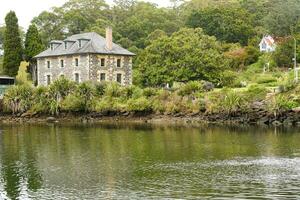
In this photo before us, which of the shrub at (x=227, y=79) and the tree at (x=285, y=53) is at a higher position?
the tree at (x=285, y=53)

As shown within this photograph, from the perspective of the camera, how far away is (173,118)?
2650 inches

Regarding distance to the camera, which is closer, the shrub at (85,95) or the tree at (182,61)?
the shrub at (85,95)

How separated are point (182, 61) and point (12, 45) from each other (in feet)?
103

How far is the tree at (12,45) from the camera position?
8944cm

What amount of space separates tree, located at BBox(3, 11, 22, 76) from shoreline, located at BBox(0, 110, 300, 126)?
15.4 meters

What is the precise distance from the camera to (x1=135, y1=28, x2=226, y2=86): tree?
7369 centimetres

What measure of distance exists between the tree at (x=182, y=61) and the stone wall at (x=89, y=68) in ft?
12.4

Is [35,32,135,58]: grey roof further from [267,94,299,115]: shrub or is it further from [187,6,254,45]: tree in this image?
[267,94,299,115]: shrub

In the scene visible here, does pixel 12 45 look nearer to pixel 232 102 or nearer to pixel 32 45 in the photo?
pixel 32 45

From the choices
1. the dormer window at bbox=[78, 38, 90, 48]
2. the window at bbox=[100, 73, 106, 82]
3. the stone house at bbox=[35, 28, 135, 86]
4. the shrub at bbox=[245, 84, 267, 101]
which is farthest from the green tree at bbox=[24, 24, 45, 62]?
A: the shrub at bbox=[245, 84, 267, 101]

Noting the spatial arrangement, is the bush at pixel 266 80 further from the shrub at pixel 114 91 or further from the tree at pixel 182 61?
the shrub at pixel 114 91

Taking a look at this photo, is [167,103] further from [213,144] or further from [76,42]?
[213,144]

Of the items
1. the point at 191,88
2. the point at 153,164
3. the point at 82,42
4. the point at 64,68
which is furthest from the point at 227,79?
the point at 153,164

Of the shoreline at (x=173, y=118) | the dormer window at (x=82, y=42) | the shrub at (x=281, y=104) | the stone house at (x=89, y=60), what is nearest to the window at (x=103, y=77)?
the stone house at (x=89, y=60)
